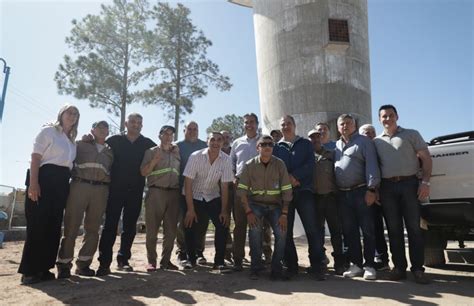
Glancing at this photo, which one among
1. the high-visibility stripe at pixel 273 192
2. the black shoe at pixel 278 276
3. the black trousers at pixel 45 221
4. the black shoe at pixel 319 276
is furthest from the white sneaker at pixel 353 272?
the black trousers at pixel 45 221

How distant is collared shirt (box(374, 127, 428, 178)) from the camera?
4043mm

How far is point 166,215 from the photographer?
492 cm

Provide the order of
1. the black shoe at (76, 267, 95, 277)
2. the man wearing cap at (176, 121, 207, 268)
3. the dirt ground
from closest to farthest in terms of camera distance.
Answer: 1. the dirt ground
2. the black shoe at (76, 267, 95, 277)
3. the man wearing cap at (176, 121, 207, 268)

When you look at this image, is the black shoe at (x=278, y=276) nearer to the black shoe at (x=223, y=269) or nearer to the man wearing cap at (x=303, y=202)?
the man wearing cap at (x=303, y=202)

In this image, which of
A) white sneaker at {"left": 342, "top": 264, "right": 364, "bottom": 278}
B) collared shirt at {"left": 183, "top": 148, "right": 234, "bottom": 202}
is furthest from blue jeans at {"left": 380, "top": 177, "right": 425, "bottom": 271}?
collared shirt at {"left": 183, "top": 148, "right": 234, "bottom": 202}

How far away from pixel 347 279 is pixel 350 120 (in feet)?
6.38

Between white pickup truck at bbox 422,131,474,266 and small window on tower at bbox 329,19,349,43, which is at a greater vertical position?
small window on tower at bbox 329,19,349,43

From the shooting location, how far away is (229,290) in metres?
3.71

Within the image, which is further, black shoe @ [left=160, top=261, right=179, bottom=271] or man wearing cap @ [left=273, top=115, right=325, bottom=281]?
black shoe @ [left=160, top=261, right=179, bottom=271]

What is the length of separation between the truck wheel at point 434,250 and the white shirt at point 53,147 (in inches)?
181

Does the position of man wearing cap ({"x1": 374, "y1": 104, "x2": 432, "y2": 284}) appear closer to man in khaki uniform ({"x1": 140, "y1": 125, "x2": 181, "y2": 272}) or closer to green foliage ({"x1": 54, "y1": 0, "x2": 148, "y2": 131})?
man in khaki uniform ({"x1": 140, "y1": 125, "x2": 181, "y2": 272})

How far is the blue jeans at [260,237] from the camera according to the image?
4.17 m

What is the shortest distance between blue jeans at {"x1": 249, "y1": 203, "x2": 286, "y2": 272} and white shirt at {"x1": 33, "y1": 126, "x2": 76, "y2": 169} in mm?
2315

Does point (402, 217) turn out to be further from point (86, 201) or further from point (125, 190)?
point (86, 201)
